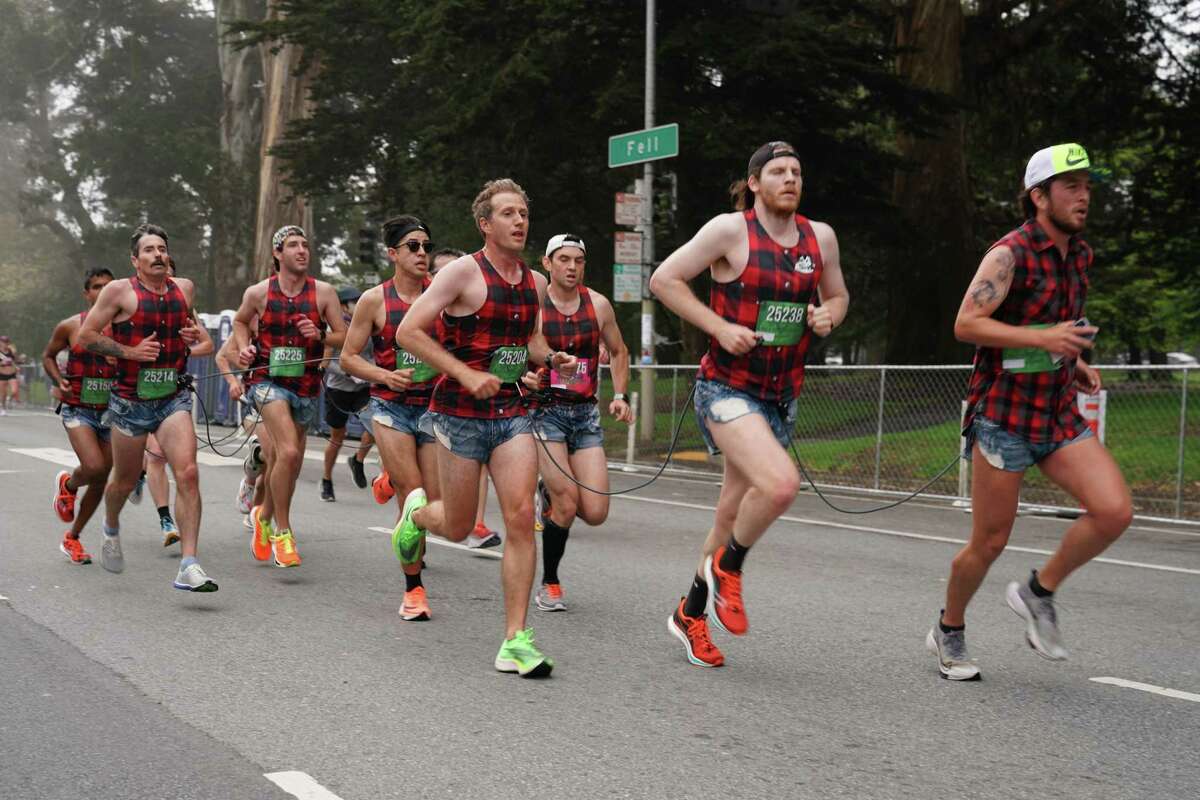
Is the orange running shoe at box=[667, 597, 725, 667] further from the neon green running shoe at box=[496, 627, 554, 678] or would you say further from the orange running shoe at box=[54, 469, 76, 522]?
the orange running shoe at box=[54, 469, 76, 522]

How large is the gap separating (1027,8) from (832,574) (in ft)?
66.1

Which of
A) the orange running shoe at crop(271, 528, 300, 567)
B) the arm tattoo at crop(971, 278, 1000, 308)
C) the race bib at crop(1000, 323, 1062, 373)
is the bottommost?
the orange running shoe at crop(271, 528, 300, 567)

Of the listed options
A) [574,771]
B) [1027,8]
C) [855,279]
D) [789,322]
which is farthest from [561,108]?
[574,771]

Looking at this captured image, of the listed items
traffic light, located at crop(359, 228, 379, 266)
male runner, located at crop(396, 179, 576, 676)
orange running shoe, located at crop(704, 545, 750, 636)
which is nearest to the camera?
orange running shoe, located at crop(704, 545, 750, 636)

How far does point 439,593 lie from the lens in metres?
7.86

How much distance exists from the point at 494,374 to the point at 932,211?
19.8 meters

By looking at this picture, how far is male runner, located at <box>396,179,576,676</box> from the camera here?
5648 millimetres

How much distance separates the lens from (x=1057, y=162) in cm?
524

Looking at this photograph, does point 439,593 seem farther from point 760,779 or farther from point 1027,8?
point 1027,8

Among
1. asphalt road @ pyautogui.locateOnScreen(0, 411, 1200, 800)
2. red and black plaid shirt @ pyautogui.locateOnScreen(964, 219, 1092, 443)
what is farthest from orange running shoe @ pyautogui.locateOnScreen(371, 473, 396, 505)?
red and black plaid shirt @ pyautogui.locateOnScreen(964, 219, 1092, 443)

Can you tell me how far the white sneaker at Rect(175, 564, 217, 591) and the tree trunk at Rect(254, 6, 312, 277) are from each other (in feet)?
83.4

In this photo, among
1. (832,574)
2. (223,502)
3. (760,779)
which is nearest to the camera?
(760,779)

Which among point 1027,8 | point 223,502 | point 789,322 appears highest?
point 1027,8

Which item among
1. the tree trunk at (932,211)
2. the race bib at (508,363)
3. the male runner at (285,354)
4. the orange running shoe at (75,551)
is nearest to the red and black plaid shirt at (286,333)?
the male runner at (285,354)
